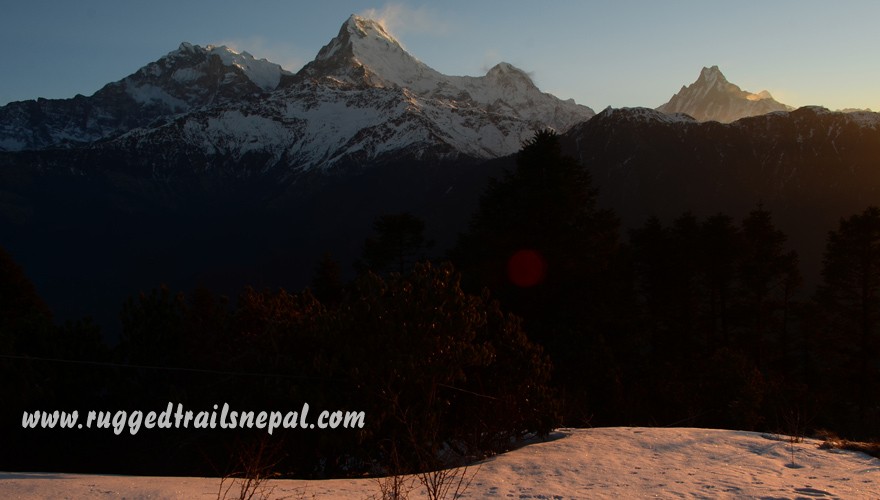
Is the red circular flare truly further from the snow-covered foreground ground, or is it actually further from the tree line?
the snow-covered foreground ground

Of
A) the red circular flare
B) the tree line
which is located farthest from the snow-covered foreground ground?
the red circular flare

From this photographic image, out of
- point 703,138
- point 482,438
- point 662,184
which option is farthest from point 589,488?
point 703,138

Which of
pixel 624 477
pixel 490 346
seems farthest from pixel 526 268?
pixel 624 477

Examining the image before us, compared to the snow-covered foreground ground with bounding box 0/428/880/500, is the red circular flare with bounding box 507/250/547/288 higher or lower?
higher

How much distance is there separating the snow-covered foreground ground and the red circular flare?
46.3 ft

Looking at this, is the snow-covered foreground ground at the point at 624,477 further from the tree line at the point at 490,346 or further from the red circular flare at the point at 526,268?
the red circular flare at the point at 526,268

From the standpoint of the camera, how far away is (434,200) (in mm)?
156375

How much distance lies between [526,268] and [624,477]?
16872mm

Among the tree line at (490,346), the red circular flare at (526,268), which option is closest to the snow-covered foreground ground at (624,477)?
the tree line at (490,346)

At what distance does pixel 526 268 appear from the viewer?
25406 millimetres

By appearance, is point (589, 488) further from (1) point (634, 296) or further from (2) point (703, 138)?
(2) point (703, 138)

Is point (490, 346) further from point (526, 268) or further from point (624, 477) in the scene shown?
point (526, 268)

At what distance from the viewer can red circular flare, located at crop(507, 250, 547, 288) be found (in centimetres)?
2505

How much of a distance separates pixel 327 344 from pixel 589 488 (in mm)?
5273
